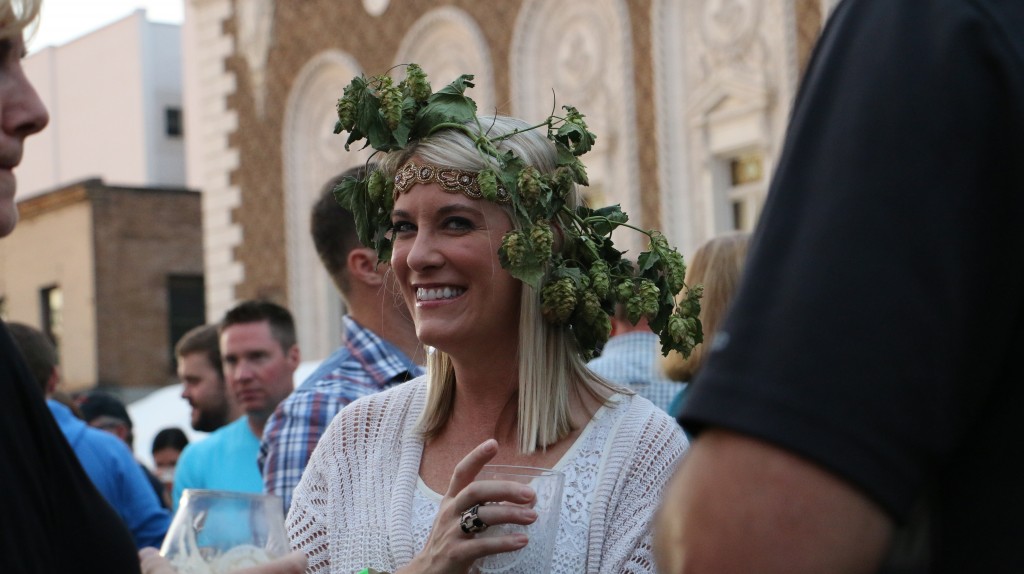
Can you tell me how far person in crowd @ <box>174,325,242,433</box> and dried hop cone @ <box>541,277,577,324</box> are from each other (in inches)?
207

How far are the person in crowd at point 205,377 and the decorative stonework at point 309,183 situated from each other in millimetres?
9837

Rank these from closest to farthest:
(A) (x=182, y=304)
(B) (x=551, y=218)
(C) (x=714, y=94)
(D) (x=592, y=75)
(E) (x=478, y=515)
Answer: (E) (x=478, y=515)
(B) (x=551, y=218)
(C) (x=714, y=94)
(D) (x=592, y=75)
(A) (x=182, y=304)

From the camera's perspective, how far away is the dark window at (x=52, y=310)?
98.8 feet

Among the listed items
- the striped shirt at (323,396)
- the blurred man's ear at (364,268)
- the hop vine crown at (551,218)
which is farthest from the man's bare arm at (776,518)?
the blurred man's ear at (364,268)

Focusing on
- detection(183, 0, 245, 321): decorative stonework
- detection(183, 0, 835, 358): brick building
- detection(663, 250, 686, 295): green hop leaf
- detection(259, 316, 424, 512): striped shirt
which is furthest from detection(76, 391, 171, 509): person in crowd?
detection(183, 0, 245, 321): decorative stonework

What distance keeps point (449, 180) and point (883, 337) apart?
230cm

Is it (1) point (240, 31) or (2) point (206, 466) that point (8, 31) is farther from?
(1) point (240, 31)

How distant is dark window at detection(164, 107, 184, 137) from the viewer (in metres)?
32.0

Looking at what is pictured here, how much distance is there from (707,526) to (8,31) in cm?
110

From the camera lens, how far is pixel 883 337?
972 mm

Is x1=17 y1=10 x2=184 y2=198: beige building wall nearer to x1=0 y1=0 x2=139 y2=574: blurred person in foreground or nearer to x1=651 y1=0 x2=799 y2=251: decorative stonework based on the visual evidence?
x1=651 y1=0 x2=799 y2=251: decorative stonework

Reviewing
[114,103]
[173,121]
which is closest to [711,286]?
[173,121]

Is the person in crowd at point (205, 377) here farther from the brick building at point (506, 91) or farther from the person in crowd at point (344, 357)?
the brick building at point (506, 91)

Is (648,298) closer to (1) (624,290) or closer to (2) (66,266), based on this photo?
(1) (624,290)
